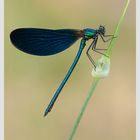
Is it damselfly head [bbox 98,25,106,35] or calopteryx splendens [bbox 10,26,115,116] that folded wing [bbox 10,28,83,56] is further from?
damselfly head [bbox 98,25,106,35]

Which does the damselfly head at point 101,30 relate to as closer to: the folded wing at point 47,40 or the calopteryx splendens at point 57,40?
the calopteryx splendens at point 57,40

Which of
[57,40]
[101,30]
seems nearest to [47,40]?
[57,40]

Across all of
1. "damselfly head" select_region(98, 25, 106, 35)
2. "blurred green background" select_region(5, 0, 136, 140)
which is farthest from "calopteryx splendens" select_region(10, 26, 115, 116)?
"blurred green background" select_region(5, 0, 136, 140)

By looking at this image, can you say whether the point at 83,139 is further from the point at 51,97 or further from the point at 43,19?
the point at 43,19

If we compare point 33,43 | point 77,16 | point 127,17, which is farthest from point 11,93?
point 127,17

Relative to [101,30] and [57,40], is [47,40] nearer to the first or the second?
[57,40]

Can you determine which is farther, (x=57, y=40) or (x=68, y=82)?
(x=68, y=82)

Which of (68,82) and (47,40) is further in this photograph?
(68,82)

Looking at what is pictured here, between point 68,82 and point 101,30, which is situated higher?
point 101,30

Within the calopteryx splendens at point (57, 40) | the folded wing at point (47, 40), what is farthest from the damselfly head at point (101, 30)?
the folded wing at point (47, 40)
